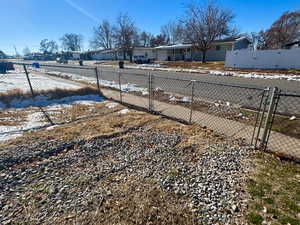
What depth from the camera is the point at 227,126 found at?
4848mm

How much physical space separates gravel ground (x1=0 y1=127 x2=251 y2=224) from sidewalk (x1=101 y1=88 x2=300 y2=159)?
2.35 ft

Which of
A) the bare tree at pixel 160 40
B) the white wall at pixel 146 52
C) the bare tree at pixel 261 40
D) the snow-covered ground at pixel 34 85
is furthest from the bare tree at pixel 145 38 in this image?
the snow-covered ground at pixel 34 85

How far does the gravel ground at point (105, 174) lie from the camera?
2258mm

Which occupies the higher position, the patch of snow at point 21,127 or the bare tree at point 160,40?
the bare tree at point 160,40

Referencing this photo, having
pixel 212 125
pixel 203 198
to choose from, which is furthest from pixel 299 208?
pixel 212 125

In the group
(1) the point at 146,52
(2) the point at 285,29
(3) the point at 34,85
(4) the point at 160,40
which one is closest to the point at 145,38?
(4) the point at 160,40

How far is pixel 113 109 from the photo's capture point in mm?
6688

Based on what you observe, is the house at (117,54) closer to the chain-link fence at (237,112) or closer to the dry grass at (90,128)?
the chain-link fence at (237,112)

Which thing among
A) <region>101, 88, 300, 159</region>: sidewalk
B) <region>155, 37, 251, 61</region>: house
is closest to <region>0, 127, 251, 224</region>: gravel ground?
<region>101, 88, 300, 159</region>: sidewalk

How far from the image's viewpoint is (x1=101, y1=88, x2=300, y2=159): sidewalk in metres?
3.66

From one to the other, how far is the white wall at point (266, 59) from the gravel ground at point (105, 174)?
20.6m

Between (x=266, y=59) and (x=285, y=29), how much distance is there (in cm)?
3069

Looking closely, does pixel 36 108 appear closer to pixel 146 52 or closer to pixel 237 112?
pixel 237 112

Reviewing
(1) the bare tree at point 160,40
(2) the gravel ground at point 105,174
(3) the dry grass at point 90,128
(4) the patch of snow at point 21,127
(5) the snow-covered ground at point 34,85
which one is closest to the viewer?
(2) the gravel ground at point 105,174
